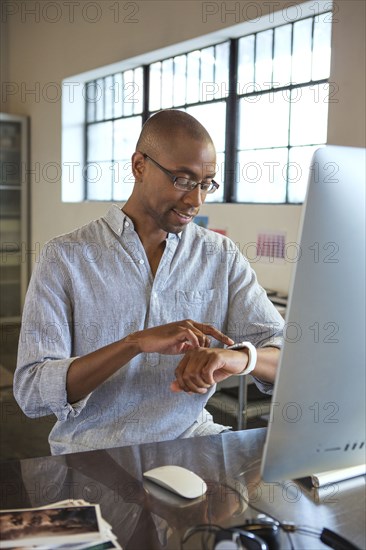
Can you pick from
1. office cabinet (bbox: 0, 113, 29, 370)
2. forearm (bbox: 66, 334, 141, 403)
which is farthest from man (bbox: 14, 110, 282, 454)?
office cabinet (bbox: 0, 113, 29, 370)

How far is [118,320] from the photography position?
1627 mm

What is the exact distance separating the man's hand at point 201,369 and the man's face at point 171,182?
1.47ft

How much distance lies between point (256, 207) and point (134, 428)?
2.35 meters

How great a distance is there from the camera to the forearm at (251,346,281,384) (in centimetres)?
150

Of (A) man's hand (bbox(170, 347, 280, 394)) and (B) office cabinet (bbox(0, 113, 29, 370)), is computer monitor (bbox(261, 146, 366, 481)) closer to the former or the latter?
(A) man's hand (bbox(170, 347, 280, 394))

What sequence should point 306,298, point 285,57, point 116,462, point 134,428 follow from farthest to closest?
1. point 285,57
2. point 134,428
3. point 116,462
4. point 306,298

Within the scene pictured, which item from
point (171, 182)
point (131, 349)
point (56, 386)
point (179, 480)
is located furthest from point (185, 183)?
point (179, 480)

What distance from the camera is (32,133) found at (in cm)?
612

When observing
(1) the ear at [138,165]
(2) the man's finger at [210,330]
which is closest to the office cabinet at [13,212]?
(1) the ear at [138,165]

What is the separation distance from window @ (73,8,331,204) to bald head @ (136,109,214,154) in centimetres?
183

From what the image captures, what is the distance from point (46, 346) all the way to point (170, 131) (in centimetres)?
58

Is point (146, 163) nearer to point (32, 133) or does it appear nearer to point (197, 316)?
point (197, 316)

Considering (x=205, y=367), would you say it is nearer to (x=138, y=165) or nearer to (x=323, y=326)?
(x=323, y=326)

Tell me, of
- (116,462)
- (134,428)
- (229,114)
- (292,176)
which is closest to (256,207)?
(292,176)
